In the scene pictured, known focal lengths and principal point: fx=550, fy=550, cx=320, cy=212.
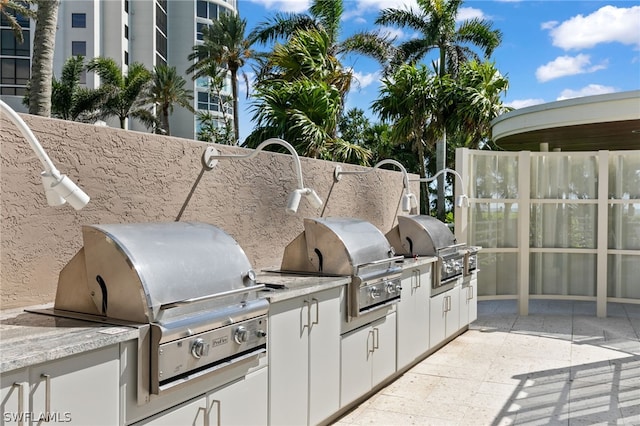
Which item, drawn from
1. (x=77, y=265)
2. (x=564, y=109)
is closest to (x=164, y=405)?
(x=77, y=265)

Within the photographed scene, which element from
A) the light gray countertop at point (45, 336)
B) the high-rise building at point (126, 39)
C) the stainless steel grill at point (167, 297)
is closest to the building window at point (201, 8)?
the high-rise building at point (126, 39)

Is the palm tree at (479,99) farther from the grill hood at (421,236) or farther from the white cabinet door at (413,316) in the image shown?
the white cabinet door at (413,316)

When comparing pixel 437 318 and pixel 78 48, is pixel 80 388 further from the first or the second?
pixel 78 48

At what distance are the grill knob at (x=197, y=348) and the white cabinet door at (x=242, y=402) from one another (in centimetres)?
28

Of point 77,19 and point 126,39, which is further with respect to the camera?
point 126,39

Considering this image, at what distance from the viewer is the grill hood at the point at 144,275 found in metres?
2.16

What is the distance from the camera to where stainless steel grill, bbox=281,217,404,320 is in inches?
145

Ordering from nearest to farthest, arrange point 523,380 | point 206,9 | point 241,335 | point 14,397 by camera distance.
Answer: point 14,397 → point 241,335 → point 523,380 → point 206,9

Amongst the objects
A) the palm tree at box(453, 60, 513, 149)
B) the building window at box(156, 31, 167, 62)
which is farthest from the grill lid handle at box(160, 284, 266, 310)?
the building window at box(156, 31, 167, 62)

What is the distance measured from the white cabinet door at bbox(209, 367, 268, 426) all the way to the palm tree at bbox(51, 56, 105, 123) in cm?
2424

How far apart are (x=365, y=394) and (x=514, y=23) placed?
15122 mm

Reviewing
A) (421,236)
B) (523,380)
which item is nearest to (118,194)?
(421,236)

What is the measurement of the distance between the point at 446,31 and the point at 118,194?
1396cm

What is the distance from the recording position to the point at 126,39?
3125 centimetres
